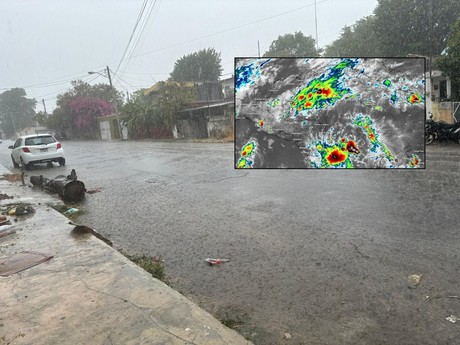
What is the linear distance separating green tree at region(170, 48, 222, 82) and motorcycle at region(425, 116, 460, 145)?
46.5 meters

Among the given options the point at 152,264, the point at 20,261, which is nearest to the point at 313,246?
the point at 152,264

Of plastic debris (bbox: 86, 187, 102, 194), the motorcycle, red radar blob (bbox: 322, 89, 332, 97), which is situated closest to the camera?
red radar blob (bbox: 322, 89, 332, 97)

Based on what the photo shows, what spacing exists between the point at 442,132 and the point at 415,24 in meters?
18.7

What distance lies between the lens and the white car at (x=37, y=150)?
16.3m

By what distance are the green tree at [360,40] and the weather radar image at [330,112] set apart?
31.2 metres

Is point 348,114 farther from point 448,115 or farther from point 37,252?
point 448,115

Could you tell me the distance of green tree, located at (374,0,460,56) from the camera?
93.4ft

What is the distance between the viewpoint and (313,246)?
4.70m

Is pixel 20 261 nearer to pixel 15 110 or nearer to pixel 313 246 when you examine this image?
pixel 313 246

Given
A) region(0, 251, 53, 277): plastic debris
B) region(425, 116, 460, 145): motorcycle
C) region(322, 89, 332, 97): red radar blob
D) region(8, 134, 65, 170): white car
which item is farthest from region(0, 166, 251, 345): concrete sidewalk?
region(425, 116, 460, 145): motorcycle

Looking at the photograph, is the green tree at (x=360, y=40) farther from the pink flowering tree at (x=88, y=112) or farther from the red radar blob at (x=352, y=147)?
the pink flowering tree at (x=88, y=112)

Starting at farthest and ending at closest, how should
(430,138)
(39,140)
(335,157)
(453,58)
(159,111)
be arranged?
(159,111) → (453,58) → (39,140) → (430,138) → (335,157)

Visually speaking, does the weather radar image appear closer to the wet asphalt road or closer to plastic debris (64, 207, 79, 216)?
the wet asphalt road

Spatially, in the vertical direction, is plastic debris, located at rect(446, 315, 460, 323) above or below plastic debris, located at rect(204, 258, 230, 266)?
below
